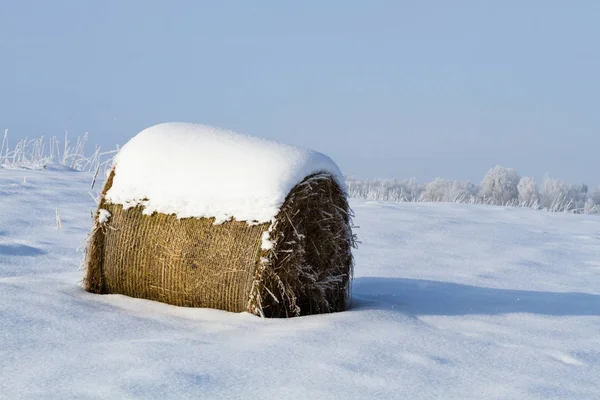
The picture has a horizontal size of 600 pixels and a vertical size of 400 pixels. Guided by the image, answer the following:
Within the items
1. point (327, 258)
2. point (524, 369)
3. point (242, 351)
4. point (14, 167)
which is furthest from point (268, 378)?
point (14, 167)

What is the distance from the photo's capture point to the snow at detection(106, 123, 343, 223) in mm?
4160

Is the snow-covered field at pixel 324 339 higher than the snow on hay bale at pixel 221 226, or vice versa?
the snow on hay bale at pixel 221 226

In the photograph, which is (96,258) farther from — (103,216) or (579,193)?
(579,193)

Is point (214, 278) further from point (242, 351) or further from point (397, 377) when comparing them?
point (397, 377)

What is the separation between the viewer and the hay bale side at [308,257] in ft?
13.5

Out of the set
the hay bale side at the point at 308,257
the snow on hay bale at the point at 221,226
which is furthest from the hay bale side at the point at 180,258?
the hay bale side at the point at 308,257

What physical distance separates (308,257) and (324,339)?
1.01 m

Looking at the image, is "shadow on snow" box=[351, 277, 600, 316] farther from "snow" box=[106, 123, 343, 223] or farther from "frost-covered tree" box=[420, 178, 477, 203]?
"frost-covered tree" box=[420, 178, 477, 203]

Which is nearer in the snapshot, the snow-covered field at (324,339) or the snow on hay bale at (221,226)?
the snow-covered field at (324,339)

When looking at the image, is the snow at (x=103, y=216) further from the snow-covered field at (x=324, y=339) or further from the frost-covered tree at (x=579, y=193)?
the frost-covered tree at (x=579, y=193)

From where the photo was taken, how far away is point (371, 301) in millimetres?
4922

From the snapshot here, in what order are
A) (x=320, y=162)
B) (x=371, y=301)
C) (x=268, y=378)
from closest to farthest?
(x=268, y=378) < (x=320, y=162) < (x=371, y=301)

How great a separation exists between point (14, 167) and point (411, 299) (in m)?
7.13

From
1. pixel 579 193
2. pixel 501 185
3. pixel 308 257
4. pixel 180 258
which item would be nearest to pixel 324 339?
pixel 308 257
